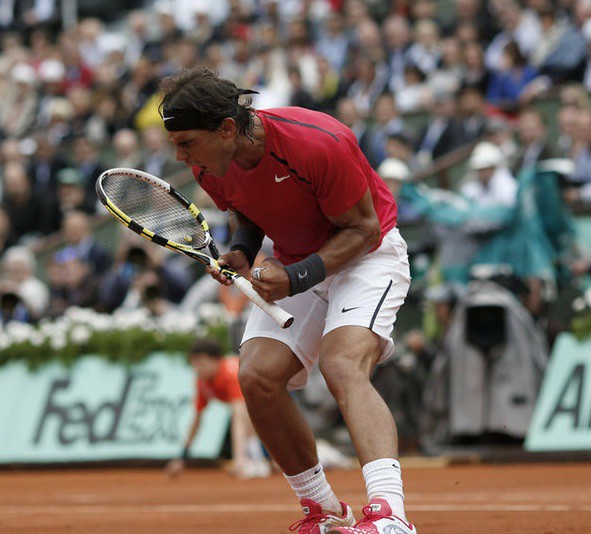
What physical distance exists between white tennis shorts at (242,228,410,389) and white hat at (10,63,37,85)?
49.0 feet

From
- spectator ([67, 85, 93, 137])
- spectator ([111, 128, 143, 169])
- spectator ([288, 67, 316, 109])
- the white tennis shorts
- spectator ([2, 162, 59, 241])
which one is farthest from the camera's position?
spectator ([67, 85, 93, 137])

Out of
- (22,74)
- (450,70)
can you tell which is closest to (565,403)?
(450,70)

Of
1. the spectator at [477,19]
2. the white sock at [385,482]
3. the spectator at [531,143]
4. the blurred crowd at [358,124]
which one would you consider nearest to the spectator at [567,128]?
the blurred crowd at [358,124]

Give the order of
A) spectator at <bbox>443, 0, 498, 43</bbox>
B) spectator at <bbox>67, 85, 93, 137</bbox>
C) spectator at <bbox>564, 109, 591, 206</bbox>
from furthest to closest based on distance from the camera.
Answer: spectator at <bbox>67, 85, 93, 137</bbox>
spectator at <bbox>443, 0, 498, 43</bbox>
spectator at <bbox>564, 109, 591, 206</bbox>

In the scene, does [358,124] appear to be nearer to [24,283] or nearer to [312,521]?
[24,283]

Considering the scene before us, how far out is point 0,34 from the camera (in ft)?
77.5

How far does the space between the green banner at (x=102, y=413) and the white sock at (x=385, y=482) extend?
24.2 ft

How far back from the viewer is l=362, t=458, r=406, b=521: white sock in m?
5.23

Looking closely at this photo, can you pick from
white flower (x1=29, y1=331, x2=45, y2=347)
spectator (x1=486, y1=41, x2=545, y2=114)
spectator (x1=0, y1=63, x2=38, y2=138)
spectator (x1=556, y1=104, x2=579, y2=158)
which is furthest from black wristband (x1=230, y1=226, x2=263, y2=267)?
spectator (x1=0, y1=63, x2=38, y2=138)

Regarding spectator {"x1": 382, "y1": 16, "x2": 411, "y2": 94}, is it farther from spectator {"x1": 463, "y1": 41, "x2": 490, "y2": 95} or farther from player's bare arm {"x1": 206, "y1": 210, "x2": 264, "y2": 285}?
player's bare arm {"x1": 206, "y1": 210, "x2": 264, "y2": 285}

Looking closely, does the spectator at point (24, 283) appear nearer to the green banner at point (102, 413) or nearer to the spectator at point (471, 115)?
the green banner at point (102, 413)

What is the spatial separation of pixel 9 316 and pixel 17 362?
769mm

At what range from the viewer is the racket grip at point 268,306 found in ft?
18.2

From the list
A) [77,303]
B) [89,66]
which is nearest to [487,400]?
[77,303]
